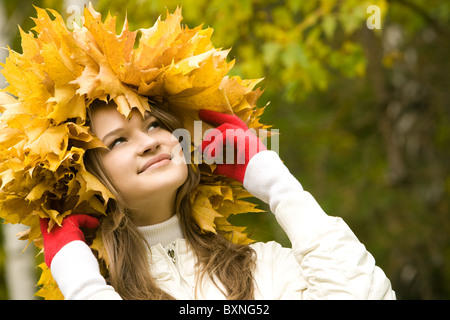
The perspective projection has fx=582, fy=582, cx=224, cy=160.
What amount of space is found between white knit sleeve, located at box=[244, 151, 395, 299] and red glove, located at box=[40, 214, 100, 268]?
0.69 metres

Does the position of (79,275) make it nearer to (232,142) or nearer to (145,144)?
(145,144)

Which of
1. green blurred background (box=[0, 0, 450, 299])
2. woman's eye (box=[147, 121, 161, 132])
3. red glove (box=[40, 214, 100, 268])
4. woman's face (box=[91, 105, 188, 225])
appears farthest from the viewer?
green blurred background (box=[0, 0, 450, 299])

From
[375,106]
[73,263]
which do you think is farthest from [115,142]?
[375,106]

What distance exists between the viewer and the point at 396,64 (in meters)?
6.62

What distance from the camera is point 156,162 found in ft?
7.07

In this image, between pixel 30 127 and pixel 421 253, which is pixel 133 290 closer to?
pixel 30 127

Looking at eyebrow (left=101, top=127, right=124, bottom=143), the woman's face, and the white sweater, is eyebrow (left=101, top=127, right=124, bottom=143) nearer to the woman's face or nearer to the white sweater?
the woman's face

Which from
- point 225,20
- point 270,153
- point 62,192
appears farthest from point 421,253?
point 62,192

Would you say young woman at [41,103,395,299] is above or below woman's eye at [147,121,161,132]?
below

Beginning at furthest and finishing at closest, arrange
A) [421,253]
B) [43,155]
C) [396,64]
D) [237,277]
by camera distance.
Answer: [396,64] → [421,253] → [237,277] → [43,155]

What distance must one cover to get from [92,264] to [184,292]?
0.37 m

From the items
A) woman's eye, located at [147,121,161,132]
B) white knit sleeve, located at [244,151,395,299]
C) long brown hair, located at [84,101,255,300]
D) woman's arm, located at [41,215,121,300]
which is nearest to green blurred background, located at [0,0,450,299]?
long brown hair, located at [84,101,255,300]

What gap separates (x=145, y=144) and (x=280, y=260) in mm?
678

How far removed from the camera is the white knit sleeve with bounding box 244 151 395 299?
1880 millimetres
